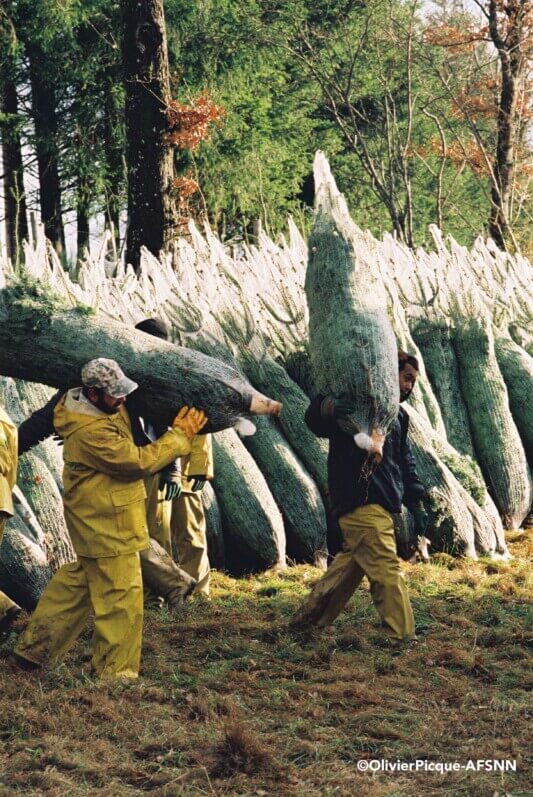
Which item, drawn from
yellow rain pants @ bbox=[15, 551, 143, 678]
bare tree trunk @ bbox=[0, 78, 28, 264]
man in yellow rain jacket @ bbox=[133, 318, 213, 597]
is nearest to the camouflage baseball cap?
yellow rain pants @ bbox=[15, 551, 143, 678]

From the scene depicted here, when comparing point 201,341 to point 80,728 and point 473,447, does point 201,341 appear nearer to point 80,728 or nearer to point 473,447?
point 473,447

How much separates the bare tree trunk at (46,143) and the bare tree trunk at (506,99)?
7735 mm

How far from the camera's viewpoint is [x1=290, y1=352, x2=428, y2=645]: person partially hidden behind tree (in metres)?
6.44

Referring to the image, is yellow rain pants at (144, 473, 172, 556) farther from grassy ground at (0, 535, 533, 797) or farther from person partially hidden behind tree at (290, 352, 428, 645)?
person partially hidden behind tree at (290, 352, 428, 645)

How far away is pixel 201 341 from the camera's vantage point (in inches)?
338

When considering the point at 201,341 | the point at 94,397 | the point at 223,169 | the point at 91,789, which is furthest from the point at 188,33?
the point at 91,789

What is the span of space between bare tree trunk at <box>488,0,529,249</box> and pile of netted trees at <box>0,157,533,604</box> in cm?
546

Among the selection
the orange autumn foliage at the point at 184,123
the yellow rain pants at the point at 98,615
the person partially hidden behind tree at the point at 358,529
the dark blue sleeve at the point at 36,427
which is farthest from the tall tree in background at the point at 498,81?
the yellow rain pants at the point at 98,615

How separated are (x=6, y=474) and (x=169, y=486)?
1.18 meters

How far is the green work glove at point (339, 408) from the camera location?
20.7 ft

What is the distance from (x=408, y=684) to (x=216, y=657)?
110cm

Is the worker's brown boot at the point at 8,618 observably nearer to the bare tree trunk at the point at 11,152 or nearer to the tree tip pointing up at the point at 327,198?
the tree tip pointing up at the point at 327,198

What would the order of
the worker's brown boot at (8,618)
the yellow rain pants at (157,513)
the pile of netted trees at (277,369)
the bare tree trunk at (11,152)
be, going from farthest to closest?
the bare tree trunk at (11,152), the yellow rain pants at (157,513), the worker's brown boot at (8,618), the pile of netted trees at (277,369)

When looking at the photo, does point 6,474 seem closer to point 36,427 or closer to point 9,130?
point 36,427
